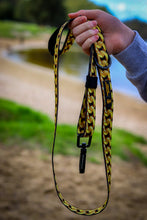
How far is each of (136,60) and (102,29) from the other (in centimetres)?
24

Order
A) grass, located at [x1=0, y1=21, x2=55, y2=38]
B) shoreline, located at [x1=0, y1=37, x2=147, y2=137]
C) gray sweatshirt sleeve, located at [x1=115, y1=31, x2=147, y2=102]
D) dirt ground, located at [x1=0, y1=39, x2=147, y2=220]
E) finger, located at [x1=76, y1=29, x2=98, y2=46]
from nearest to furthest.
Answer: finger, located at [x1=76, y1=29, x2=98, y2=46], gray sweatshirt sleeve, located at [x1=115, y1=31, x2=147, y2=102], dirt ground, located at [x1=0, y1=39, x2=147, y2=220], shoreline, located at [x1=0, y1=37, x2=147, y2=137], grass, located at [x1=0, y1=21, x2=55, y2=38]

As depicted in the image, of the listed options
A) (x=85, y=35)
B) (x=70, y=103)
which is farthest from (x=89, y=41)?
(x=70, y=103)

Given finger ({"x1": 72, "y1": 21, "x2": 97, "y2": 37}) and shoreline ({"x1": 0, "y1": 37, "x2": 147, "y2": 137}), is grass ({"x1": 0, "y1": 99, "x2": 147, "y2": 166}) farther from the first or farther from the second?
shoreline ({"x1": 0, "y1": 37, "x2": 147, "y2": 137})

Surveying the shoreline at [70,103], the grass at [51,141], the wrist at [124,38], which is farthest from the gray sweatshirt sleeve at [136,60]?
the shoreline at [70,103]

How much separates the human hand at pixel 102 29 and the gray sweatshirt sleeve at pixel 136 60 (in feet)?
0.09

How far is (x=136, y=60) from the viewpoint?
118 centimetres

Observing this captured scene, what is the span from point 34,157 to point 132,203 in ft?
4.58

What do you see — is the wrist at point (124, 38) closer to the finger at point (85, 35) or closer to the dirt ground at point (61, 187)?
the finger at point (85, 35)

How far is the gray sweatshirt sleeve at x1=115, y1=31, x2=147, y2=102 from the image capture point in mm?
1157

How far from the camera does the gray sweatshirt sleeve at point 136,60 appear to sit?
116 centimetres

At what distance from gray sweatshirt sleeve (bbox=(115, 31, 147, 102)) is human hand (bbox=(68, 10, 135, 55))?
27 millimetres

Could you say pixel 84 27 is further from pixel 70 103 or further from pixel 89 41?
pixel 70 103

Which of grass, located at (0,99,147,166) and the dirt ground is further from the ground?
the dirt ground

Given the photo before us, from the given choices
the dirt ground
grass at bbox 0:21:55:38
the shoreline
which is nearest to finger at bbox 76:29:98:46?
the dirt ground
